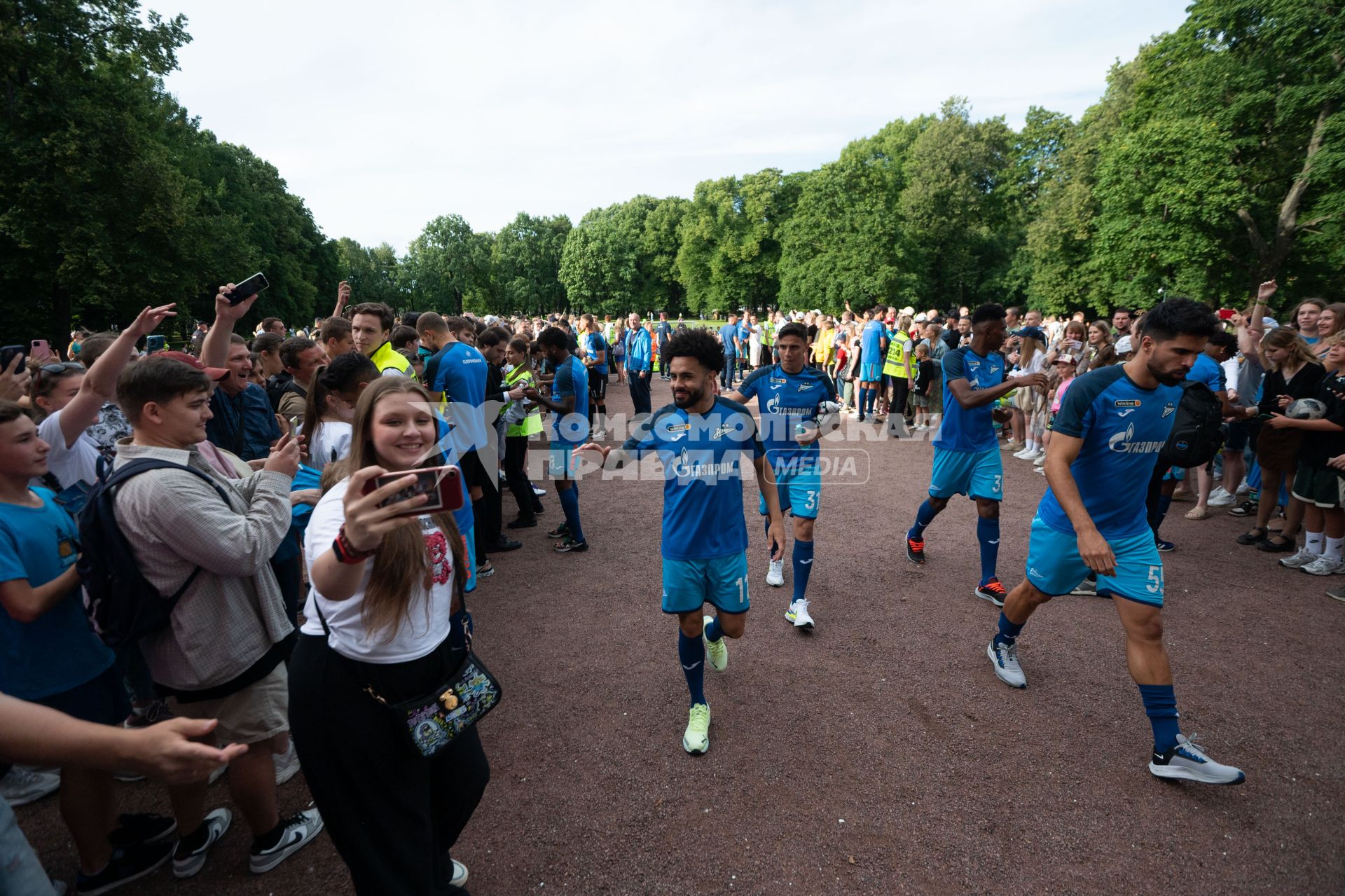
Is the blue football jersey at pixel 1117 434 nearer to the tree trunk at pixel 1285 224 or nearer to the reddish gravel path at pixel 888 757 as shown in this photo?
the reddish gravel path at pixel 888 757

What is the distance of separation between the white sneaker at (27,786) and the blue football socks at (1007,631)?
218 inches

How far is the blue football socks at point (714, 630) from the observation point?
416 centimetres

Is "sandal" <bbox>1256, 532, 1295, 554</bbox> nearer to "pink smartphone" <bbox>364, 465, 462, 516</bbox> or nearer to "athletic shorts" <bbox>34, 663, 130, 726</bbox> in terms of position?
"pink smartphone" <bbox>364, 465, 462, 516</bbox>

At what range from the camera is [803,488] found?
5074 millimetres

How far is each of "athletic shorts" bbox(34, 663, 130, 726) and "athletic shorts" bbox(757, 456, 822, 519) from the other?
3.92 meters

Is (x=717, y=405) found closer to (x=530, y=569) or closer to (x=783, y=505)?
(x=783, y=505)

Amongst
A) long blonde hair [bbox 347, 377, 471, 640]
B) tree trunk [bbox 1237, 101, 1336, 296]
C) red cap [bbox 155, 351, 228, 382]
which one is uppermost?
tree trunk [bbox 1237, 101, 1336, 296]

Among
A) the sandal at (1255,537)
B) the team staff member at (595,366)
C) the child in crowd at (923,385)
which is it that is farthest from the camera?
the team staff member at (595,366)

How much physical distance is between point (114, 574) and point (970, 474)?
5.67 meters

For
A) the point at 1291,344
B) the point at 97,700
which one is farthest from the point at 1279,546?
the point at 97,700

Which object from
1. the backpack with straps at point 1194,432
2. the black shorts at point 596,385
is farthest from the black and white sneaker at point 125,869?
the black shorts at point 596,385

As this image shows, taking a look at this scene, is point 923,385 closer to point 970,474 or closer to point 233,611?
point 970,474

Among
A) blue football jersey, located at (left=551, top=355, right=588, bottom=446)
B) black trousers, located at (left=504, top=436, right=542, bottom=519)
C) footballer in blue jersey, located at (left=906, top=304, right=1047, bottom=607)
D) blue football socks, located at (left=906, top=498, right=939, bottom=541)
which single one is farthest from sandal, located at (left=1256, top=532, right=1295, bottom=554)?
black trousers, located at (left=504, top=436, right=542, bottom=519)

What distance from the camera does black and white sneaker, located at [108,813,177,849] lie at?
9.41 feet
